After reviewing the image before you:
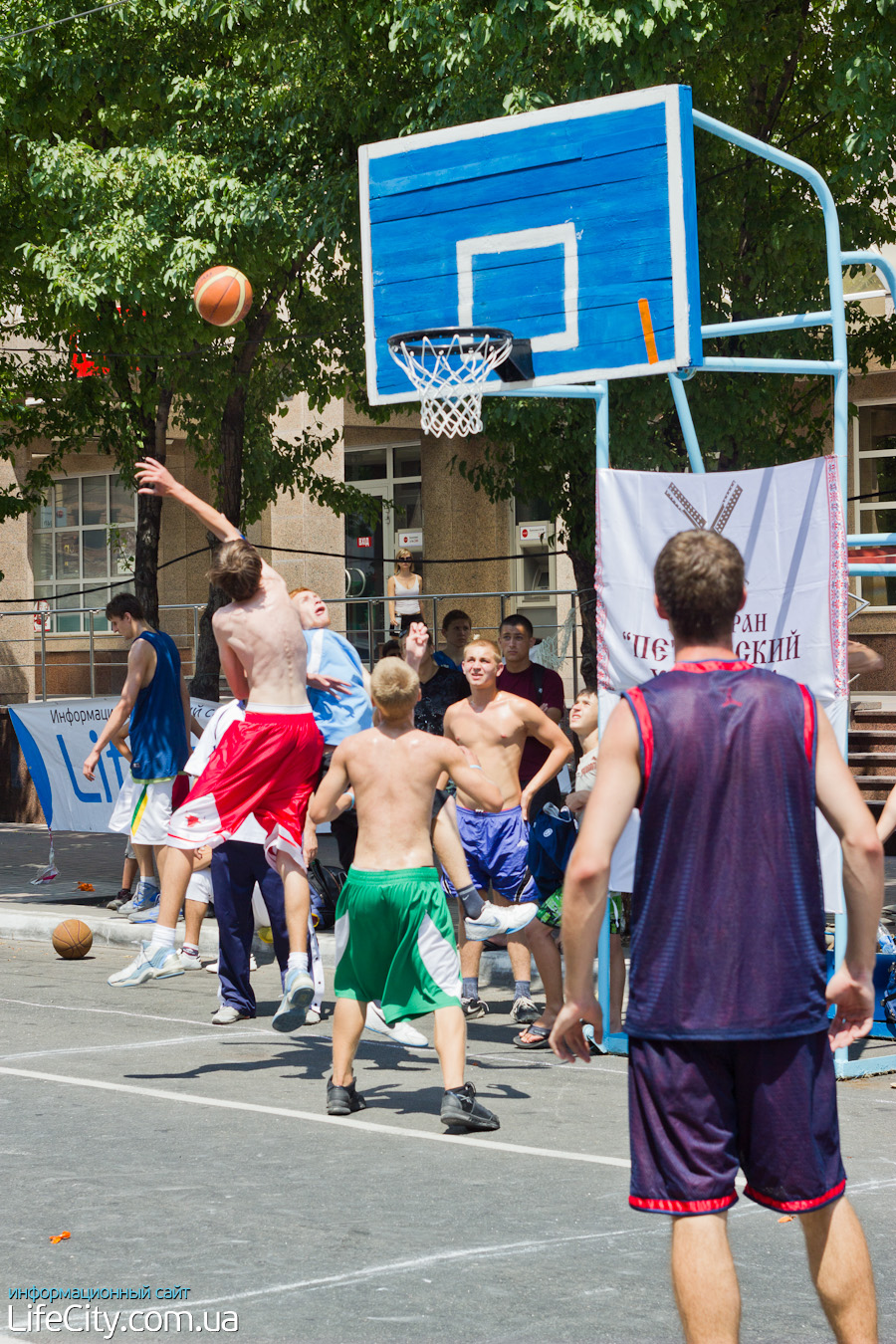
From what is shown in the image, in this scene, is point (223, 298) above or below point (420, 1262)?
above

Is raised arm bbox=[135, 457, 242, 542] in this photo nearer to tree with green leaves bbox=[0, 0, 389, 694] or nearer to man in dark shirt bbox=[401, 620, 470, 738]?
man in dark shirt bbox=[401, 620, 470, 738]

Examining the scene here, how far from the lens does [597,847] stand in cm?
356

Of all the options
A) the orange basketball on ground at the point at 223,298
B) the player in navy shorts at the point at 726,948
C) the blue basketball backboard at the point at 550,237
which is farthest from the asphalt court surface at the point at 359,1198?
the orange basketball on ground at the point at 223,298

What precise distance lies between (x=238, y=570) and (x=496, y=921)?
80.0 inches

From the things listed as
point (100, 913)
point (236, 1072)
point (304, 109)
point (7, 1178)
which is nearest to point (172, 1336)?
point (7, 1178)

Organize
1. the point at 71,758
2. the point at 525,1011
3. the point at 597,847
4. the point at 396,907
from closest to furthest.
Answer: the point at 597,847
the point at 396,907
the point at 525,1011
the point at 71,758

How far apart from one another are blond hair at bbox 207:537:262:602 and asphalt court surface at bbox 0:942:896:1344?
2.24 m

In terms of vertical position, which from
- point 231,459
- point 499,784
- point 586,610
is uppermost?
point 231,459

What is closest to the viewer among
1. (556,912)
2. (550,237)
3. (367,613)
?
(556,912)

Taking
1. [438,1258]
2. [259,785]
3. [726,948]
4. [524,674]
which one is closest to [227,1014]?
[259,785]

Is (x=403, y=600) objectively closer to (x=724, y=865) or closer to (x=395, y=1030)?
(x=395, y=1030)

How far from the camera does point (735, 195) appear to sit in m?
12.8

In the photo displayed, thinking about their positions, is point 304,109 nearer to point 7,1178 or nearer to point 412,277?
point 412,277

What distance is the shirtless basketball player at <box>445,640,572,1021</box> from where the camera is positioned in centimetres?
878
